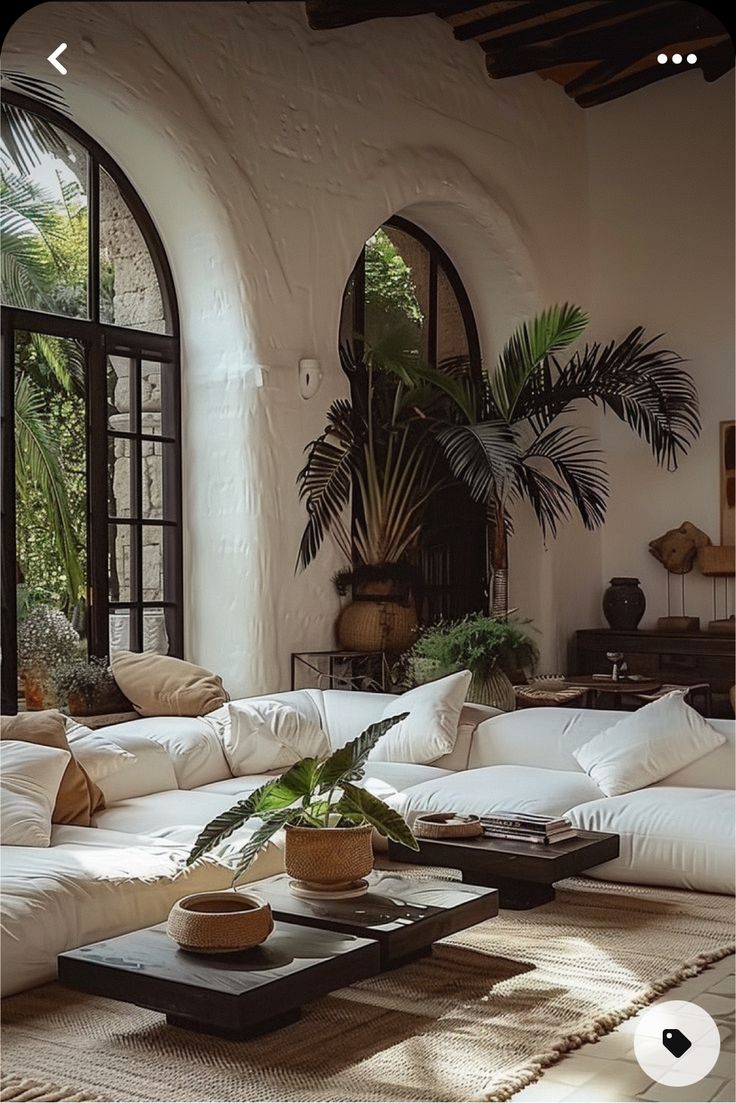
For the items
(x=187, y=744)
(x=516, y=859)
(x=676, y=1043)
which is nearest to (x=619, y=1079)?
(x=676, y=1043)

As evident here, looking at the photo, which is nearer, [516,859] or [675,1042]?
[675,1042]

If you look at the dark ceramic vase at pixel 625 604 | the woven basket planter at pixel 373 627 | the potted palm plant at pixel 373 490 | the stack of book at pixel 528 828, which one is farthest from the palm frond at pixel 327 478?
the stack of book at pixel 528 828

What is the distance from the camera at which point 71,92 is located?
223 inches

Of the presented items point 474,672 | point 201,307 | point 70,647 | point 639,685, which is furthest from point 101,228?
point 639,685

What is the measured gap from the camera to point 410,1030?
311 centimetres

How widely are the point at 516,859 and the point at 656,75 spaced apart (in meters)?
6.19

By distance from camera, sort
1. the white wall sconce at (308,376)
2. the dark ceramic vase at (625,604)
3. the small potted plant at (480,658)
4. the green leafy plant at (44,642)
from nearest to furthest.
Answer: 1. the green leafy plant at (44,642)
2. the small potted plant at (480,658)
3. the white wall sconce at (308,376)
4. the dark ceramic vase at (625,604)

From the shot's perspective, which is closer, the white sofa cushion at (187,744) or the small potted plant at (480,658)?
the white sofa cushion at (187,744)

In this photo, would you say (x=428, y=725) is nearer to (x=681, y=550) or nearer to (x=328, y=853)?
(x=328, y=853)

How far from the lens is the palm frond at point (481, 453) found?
269 inches

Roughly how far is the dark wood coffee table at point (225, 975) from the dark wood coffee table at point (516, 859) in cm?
94

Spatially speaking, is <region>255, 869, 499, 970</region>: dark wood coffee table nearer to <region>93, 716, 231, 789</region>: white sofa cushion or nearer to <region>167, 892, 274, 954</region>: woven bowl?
<region>167, 892, 274, 954</region>: woven bowl

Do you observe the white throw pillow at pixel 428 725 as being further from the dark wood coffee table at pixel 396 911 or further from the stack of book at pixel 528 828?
the dark wood coffee table at pixel 396 911

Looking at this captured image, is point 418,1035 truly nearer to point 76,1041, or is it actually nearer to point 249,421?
point 76,1041
